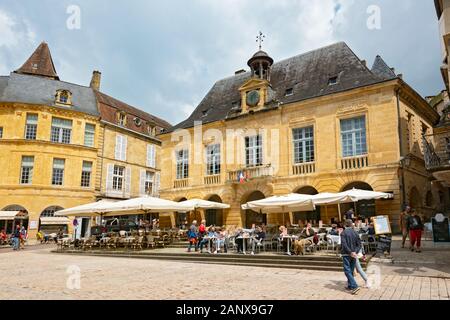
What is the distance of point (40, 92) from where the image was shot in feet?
92.5

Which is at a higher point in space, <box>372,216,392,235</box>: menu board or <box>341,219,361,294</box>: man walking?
<box>372,216,392,235</box>: menu board

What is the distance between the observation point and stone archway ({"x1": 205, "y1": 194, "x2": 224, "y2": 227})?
22.0m

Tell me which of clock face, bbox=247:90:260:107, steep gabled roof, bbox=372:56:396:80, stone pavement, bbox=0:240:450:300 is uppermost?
steep gabled roof, bbox=372:56:396:80

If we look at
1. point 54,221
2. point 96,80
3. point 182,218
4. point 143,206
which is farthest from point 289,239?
point 96,80

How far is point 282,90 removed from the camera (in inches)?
832

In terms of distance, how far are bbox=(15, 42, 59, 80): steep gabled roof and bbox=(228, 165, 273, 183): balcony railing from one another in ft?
74.6

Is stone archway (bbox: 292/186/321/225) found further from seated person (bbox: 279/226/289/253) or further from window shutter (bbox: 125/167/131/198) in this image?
window shutter (bbox: 125/167/131/198)

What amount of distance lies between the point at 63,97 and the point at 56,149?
15.0ft

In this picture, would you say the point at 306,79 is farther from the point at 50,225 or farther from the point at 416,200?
the point at 50,225

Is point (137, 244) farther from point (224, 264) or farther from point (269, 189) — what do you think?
point (269, 189)

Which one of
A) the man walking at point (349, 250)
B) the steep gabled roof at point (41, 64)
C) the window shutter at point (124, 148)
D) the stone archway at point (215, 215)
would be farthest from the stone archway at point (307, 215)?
the steep gabled roof at point (41, 64)

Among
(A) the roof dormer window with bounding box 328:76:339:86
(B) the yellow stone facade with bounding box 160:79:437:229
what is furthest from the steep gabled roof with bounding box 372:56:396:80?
(A) the roof dormer window with bounding box 328:76:339:86
